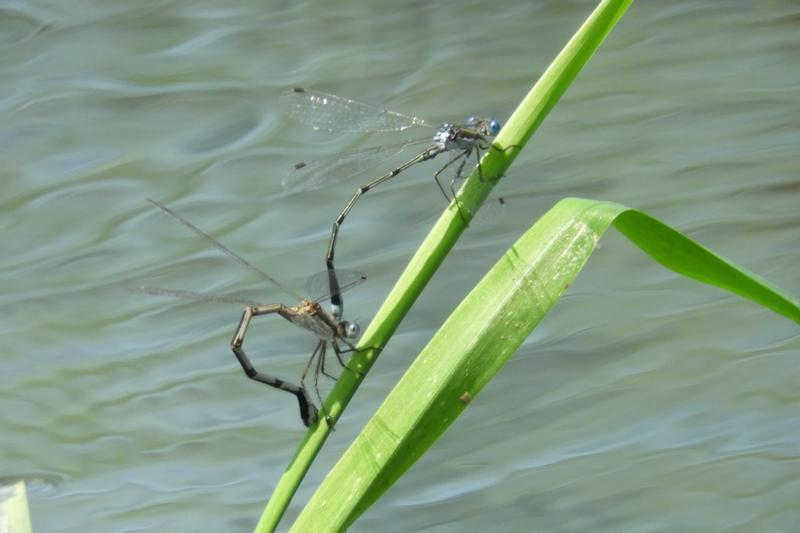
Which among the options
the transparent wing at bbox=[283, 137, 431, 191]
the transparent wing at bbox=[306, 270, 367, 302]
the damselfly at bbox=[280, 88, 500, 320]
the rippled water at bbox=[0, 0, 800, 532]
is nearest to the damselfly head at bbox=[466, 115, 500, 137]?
the damselfly at bbox=[280, 88, 500, 320]

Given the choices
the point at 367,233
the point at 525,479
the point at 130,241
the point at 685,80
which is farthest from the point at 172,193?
the point at 685,80

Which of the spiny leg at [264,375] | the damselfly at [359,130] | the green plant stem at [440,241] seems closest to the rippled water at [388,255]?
the damselfly at [359,130]

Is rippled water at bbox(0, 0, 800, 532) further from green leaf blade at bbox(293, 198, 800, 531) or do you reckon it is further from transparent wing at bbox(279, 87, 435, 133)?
green leaf blade at bbox(293, 198, 800, 531)

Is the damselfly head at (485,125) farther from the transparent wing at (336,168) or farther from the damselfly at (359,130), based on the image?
the transparent wing at (336,168)

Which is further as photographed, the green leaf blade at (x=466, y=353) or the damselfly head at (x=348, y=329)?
the damselfly head at (x=348, y=329)

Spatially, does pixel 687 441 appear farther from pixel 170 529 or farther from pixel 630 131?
pixel 170 529

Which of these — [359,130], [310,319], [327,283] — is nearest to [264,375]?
[310,319]
